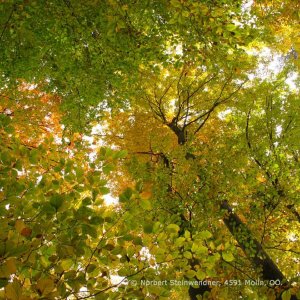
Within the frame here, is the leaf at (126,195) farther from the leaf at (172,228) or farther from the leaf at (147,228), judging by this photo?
the leaf at (172,228)

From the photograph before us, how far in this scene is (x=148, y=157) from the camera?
9312 millimetres

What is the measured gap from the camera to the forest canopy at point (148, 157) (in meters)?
1.72

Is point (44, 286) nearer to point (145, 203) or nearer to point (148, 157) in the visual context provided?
point (145, 203)

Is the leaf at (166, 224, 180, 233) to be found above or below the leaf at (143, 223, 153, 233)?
below

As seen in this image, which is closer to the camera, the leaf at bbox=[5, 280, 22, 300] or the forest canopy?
the leaf at bbox=[5, 280, 22, 300]

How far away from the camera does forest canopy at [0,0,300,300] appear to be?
172 centimetres

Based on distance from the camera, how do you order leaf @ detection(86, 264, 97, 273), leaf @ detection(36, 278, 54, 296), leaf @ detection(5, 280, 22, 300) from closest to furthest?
leaf @ detection(5, 280, 22, 300) → leaf @ detection(36, 278, 54, 296) → leaf @ detection(86, 264, 97, 273)

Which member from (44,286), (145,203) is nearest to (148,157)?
(145,203)

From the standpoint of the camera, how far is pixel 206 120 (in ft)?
32.0

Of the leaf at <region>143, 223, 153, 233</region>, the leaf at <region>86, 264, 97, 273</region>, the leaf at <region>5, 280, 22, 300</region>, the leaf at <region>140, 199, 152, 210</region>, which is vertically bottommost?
the leaf at <region>5, 280, 22, 300</region>

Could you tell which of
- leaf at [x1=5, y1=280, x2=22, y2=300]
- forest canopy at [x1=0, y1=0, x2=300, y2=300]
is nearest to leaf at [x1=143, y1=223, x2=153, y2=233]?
forest canopy at [x1=0, y1=0, x2=300, y2=300]

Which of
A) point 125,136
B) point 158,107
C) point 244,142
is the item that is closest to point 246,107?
point 244,142

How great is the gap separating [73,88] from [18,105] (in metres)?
2.89

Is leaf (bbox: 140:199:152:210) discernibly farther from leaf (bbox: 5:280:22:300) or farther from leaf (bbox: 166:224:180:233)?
leaf (bbox: 5:280:22:300)
